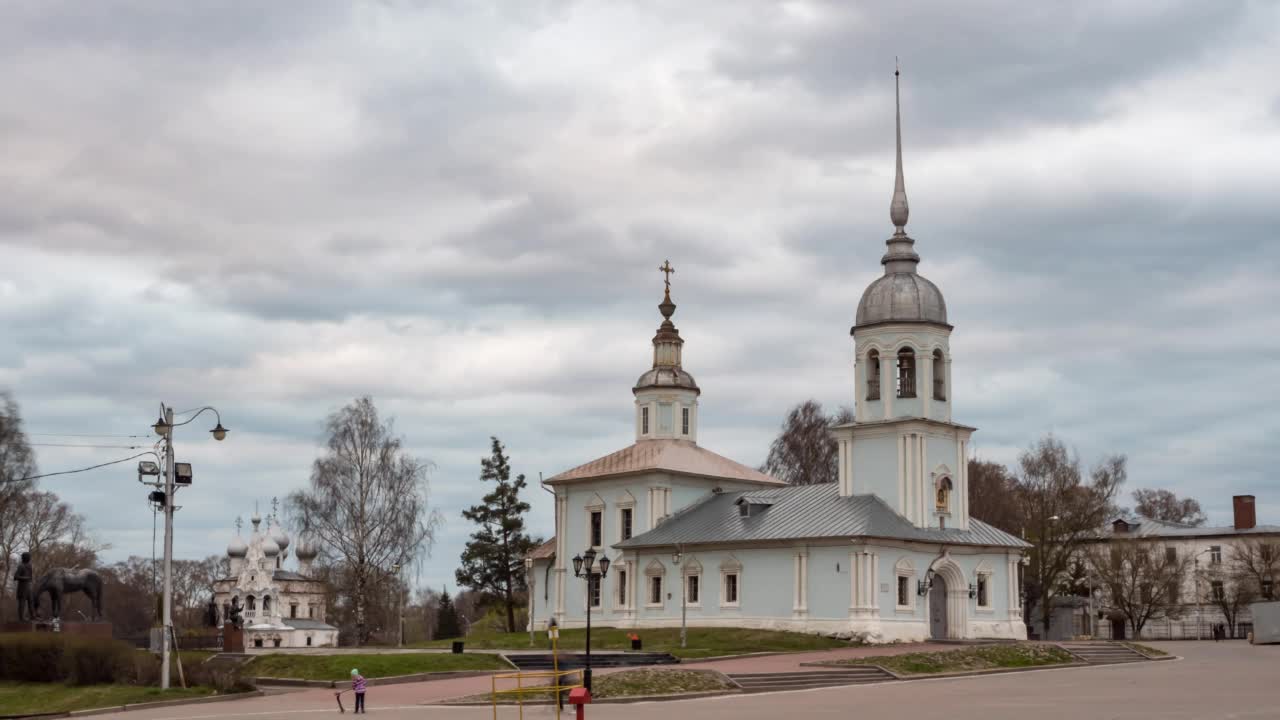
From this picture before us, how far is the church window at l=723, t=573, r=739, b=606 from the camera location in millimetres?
54812

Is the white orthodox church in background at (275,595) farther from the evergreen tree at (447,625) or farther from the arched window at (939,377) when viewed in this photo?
the arched window at (939,377)

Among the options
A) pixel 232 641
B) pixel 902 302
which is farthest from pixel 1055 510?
pixel 232 641

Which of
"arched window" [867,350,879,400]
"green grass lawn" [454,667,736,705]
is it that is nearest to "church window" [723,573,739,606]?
"arched window" [867,350,879,400]

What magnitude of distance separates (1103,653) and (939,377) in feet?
45.5

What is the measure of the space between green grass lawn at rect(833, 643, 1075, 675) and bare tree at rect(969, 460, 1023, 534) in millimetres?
32536

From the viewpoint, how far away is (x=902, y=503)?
176 ft

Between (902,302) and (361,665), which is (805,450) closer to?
(902,302)

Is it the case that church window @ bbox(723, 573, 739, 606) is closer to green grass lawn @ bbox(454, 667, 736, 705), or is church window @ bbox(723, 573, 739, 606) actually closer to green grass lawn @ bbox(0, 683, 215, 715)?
green grass lawn @ bbox(454, 667, 736, 705)

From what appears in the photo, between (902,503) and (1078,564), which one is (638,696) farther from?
(1078,564)

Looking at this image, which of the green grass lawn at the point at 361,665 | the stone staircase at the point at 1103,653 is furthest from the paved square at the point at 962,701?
the stone staircase at the point at 1103,653

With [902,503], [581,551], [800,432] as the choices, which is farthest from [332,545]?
[800,432]

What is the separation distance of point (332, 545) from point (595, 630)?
1327cm

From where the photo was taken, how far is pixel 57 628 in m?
43.0

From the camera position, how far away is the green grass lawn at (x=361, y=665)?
126 ft
